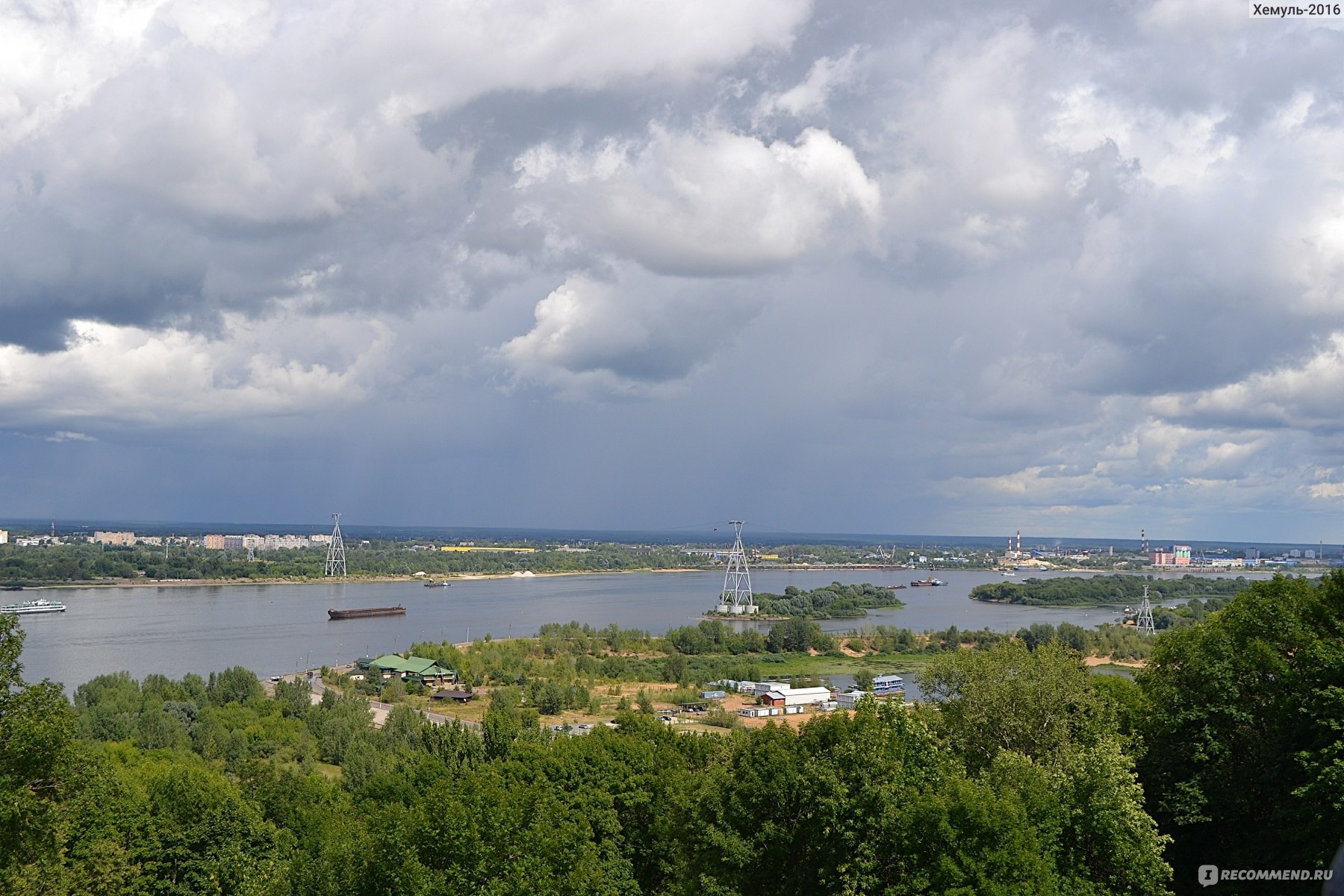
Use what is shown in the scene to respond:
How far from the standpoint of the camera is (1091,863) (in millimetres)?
8711

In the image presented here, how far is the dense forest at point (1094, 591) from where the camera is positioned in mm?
74812

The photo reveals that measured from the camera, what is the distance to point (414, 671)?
3594 centimetres

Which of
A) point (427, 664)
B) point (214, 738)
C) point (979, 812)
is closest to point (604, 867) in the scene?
point (979, 812)

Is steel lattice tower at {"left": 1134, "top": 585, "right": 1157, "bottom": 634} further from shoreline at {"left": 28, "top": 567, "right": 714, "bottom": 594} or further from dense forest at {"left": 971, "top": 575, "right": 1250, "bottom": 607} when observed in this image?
shoreline at {"left": 28, "top": 567, "right": 714, "bottom": 594}

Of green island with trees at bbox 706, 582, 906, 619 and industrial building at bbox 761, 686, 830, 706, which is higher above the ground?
industrial building at bbox 761, 686, 830, 706

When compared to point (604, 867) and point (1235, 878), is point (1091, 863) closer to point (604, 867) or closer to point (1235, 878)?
point (1235, 878)

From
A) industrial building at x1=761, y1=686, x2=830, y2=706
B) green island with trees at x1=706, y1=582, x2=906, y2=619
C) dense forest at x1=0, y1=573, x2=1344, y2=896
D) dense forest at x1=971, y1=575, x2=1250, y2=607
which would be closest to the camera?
dense forest at x1=0, y1=573, x2=1344, y2=896

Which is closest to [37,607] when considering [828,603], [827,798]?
[828,603]

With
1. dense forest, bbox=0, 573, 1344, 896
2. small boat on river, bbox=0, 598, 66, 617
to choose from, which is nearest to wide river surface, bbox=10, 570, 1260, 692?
small boat on river, bbox=0, 598, 66, 617

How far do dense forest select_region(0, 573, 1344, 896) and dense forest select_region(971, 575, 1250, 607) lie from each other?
64.8 metres

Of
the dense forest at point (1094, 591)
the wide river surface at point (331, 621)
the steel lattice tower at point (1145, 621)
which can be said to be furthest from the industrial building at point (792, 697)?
the dense forest at point (1094, 591)

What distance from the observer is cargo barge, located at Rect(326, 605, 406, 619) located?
57781mm

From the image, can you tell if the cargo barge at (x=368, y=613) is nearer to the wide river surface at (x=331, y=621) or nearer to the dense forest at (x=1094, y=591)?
the wide river surface at (x=331, y=621)

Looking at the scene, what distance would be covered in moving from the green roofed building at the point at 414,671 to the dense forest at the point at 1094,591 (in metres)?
50.9
